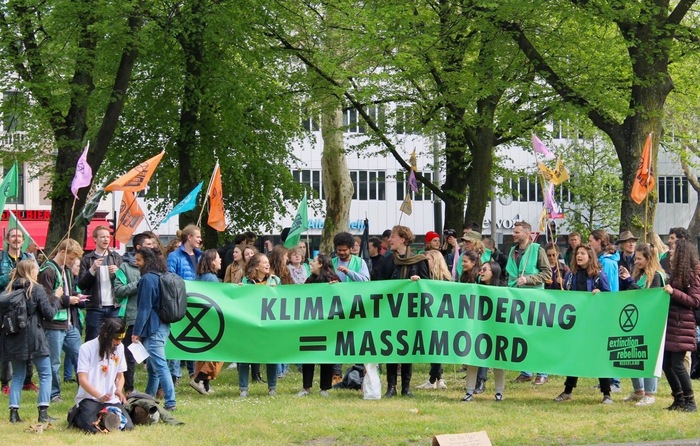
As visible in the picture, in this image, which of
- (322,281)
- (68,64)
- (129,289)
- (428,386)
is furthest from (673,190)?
(129,289)

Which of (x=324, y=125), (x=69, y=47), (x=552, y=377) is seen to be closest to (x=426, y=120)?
(x=324, y=125)

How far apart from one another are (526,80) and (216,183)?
949 centimetres

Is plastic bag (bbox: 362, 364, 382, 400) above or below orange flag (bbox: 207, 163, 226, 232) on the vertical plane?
below

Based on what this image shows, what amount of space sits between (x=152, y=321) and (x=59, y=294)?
3.74 ft

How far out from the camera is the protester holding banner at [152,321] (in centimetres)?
1190

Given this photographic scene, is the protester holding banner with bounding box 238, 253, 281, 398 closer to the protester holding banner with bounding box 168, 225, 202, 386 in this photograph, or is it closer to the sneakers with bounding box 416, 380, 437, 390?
the protester holding banner with bounding box 168, 225, 202, 386

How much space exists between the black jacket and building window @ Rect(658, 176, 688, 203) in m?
62.4

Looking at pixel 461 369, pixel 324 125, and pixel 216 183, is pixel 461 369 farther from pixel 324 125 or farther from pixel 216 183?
pixel 324 125

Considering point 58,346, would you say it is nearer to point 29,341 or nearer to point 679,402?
point 29,341

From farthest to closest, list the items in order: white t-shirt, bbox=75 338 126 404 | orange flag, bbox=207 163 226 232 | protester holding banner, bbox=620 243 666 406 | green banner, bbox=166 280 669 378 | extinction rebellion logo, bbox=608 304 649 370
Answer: orange flag, bbox=207 163 226 232, green banner, bbox=166 280 669 378, protester holding banner, bbox=620 243 666 406, extinction rebellion logo, bbox=608 304 649 370, white t-shirt, bbox=75 338 126 404

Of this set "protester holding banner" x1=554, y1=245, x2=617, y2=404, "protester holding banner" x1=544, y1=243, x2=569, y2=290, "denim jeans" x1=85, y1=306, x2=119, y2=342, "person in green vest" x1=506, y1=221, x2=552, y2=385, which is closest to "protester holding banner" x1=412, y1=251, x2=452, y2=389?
"person in green vest" x1=506, y1=221, x2=552, y2=385

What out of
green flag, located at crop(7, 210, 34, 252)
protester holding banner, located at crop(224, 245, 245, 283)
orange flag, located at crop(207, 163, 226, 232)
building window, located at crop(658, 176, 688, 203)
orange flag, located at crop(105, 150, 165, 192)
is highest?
building window, located at crop(658, 176, 688, 203)

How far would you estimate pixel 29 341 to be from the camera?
1116 centimetres

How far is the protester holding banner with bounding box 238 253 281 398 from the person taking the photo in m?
13.4
